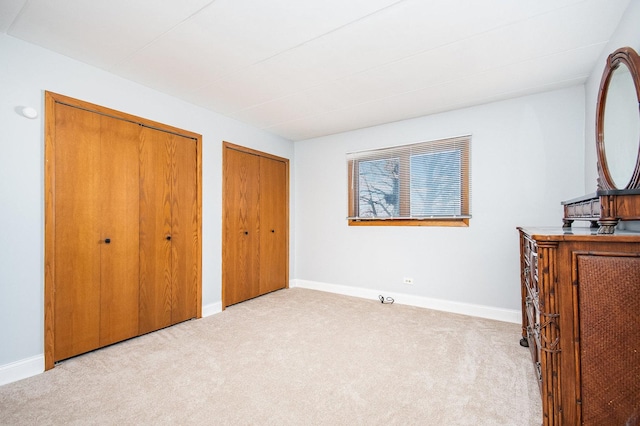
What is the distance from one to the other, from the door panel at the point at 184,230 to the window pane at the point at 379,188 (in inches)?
88.6

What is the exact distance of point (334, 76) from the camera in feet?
8.43

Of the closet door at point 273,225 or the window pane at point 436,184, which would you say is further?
the closet door at point 273,225

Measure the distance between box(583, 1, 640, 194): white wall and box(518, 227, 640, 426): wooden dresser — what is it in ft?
4.67

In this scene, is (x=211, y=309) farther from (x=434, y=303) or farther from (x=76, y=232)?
(x=434, y=303)

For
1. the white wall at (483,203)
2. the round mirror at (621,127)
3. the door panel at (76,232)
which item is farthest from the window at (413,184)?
the door panel at (76,232)

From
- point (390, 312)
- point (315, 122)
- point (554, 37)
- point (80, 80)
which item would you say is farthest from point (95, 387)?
point (554, 37)

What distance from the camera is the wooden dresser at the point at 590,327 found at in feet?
3.58

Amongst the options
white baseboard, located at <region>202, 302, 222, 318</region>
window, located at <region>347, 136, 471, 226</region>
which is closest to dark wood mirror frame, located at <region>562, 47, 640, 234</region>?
window, located at <region>347, 136, 471, 226</region>

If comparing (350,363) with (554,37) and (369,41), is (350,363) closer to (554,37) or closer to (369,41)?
(369,41)

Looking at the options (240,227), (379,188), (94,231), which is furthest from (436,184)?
(94,231)

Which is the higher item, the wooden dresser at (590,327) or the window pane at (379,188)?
the window pane at (379,188)

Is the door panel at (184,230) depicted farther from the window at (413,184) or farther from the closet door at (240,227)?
the window at (413,184)

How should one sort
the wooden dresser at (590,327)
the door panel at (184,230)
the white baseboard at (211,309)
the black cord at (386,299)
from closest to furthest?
1. the wooden dresser at (590,327)
2. the door panel at (184,230)
3. the white baseboard at (211,309)
4. the black cord at (386,299)

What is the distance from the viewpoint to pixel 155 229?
2.87 metres
